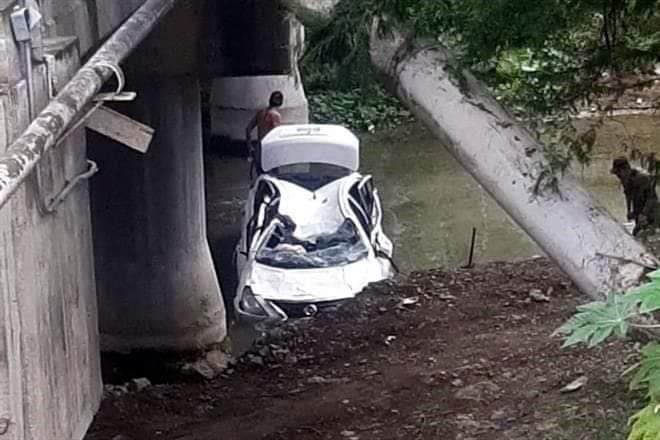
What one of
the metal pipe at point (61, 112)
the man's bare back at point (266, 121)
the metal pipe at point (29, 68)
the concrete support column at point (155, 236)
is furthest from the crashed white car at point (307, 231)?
the metal pipe at point (29, 68)

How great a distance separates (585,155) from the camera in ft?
23.3

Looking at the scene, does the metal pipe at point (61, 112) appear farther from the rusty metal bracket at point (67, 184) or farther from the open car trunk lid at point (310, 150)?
the open car trunk lid at point (310, 150)

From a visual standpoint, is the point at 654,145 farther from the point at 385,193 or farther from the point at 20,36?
the point at 20,36

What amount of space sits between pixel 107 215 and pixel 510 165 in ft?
23.9

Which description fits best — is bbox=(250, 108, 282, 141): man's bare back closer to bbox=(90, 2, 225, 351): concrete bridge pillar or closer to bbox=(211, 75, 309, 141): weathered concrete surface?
bbox=(211, 75, 309, 141): weathered concrete surface

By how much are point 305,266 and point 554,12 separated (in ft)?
19.7

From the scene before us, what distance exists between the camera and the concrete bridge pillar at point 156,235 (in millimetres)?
13273

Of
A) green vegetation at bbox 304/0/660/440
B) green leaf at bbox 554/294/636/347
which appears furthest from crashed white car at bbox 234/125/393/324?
green leaf at bbox 554/294/636/347

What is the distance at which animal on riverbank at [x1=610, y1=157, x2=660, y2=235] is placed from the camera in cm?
968

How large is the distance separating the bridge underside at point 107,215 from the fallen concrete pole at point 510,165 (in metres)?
1.97

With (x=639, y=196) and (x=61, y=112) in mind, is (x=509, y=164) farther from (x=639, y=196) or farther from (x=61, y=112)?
(x=639, y=196)

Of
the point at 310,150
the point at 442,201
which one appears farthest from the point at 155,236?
the point at 442,201

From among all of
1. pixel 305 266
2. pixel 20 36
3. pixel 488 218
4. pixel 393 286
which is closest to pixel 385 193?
pixel 488 218

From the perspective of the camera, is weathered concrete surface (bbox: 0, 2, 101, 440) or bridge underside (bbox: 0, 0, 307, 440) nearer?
weathered concrete surface (bbox: 0, 2, 101, 440)
